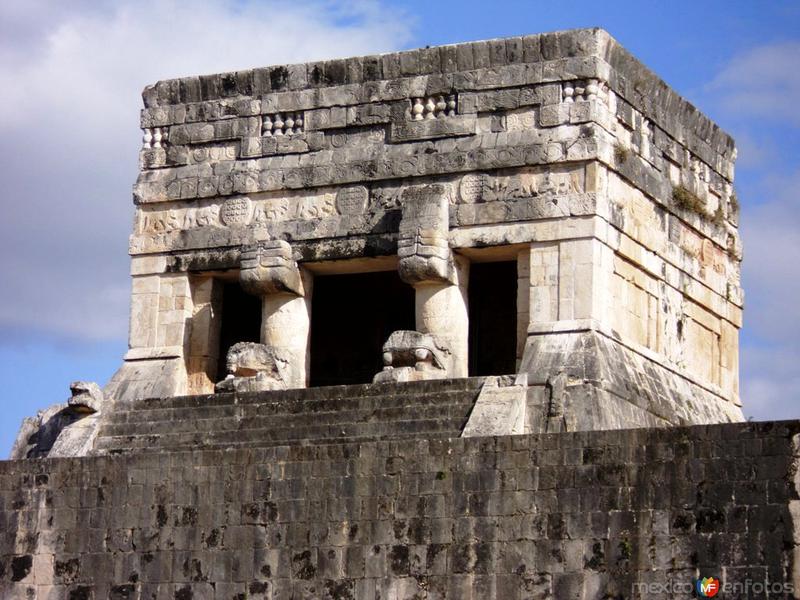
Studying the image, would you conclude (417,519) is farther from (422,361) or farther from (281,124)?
(281,124)

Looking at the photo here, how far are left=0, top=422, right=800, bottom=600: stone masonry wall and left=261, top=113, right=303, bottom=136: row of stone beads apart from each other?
678 centimetres

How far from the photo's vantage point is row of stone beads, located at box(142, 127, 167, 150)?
31.7 meters

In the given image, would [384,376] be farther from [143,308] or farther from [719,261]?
[719,261]

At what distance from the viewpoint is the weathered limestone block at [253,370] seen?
94.5ft

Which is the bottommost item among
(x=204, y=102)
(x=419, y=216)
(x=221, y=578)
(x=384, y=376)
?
(x=221, y=578)

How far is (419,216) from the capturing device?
29156 millimetres

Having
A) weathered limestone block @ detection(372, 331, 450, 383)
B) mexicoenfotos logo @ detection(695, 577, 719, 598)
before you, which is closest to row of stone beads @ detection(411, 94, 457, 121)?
weathered limestone block @ detection(372, 331, 450, 383)

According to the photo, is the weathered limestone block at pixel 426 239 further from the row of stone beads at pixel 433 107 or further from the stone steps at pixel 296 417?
the stone steps at pixel 296 417

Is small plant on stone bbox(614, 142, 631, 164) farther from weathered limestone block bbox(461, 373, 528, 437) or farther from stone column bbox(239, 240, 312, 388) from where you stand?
stone column bbox(239, 240, 312, 388)

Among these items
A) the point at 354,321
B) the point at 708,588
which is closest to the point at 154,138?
the point at 354,321

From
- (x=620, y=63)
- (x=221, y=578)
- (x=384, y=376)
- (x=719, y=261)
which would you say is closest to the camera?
(x=221, y=578)

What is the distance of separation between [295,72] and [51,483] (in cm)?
770

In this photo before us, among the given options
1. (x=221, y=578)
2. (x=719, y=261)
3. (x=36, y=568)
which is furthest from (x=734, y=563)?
Answer: (x=719, y=261)

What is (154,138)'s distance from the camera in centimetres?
3173
